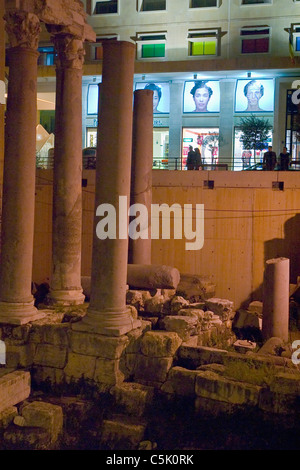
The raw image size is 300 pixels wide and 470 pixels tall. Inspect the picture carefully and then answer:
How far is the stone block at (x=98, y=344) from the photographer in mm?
9148

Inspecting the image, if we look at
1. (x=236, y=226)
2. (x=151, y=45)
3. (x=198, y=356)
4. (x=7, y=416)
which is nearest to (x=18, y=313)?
(x=7, y=416)

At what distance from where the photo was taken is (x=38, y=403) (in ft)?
27.6

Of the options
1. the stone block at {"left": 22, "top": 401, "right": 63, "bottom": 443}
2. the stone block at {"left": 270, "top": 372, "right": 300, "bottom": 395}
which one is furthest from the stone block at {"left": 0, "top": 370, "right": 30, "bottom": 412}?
the stone block at {"left": 270, "top": 372, "right": 300, "bottom": 395}

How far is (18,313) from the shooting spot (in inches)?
402

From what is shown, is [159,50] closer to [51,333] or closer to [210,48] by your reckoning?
[210,48]

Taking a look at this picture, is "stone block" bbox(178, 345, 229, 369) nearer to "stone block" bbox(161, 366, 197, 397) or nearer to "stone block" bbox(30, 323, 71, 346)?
"stone block" bbox(161, 366, 197, 397)

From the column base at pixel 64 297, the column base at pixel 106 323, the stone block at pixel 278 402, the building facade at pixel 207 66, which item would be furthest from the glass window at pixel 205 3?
the stone block at pixel 278 402

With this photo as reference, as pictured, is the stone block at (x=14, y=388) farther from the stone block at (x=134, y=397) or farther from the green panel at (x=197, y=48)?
the green panel at (x=197, y=48)

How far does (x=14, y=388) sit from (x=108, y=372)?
1.56 m

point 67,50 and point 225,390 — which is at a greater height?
point 67,50

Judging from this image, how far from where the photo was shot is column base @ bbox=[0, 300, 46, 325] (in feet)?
33.0

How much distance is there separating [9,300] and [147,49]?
23.0 m
